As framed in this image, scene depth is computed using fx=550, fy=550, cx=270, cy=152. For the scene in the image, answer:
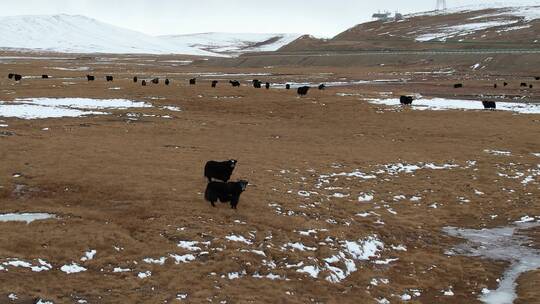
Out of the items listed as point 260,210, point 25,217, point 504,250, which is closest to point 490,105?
point 504,250

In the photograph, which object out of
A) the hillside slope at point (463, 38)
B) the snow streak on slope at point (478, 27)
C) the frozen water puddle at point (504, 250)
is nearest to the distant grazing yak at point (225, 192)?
the frozen water puddle at point (504, 250)

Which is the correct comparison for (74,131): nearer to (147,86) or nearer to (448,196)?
(448,196)

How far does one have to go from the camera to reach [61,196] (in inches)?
684

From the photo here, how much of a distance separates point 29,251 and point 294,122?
27.0 m

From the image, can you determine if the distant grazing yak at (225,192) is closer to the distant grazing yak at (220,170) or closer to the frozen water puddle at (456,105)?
the distant grazing yak at (220,170)

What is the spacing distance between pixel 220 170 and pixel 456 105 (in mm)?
33137

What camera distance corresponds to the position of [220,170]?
758 inches

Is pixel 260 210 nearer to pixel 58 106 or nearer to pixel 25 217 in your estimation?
pixel 25 217

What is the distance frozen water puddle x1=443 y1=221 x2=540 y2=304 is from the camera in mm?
13180

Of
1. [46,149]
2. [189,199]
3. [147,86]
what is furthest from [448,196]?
[147,86]

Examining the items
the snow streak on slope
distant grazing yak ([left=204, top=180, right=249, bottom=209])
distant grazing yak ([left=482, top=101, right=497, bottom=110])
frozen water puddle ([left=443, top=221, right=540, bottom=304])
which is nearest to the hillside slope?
the snow streak on slope

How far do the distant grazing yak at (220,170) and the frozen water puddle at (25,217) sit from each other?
574 centimetres

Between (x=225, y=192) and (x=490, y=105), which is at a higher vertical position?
(x=490, y=105)

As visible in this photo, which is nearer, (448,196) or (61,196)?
(61,196)
